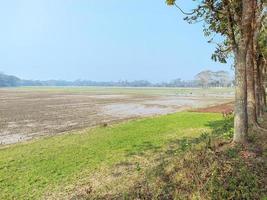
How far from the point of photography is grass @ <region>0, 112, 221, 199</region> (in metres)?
10.3

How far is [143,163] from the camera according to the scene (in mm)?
12203

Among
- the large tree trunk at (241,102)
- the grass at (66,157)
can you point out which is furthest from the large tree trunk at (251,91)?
the large tree trunk at (241,102)

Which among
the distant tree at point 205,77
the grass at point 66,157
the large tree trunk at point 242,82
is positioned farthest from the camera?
the distant tree at point 205,77

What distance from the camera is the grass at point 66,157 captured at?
33.8 ft

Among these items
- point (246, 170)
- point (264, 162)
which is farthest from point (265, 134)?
point (246, 170)

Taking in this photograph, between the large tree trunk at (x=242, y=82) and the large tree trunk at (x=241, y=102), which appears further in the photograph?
the large tree trunk at (x=241, y=102)

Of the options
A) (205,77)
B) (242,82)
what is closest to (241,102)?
(242,82)

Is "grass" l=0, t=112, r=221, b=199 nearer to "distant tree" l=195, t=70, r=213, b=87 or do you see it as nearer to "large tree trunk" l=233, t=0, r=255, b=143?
Result: "large tree trunk" l=233, t=0, r=255, b=143

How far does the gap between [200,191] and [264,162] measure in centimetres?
229

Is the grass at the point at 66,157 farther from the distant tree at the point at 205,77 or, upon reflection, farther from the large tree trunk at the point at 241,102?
the distant tree at the point at 205,77

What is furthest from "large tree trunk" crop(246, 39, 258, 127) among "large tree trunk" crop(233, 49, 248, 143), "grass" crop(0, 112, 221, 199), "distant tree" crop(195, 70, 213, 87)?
"distant tree" crop(195, 70, 213, 87)

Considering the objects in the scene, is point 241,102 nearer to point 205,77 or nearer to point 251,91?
point 251,91

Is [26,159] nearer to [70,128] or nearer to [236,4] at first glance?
[236,4]

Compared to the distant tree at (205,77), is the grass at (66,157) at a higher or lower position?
lower
